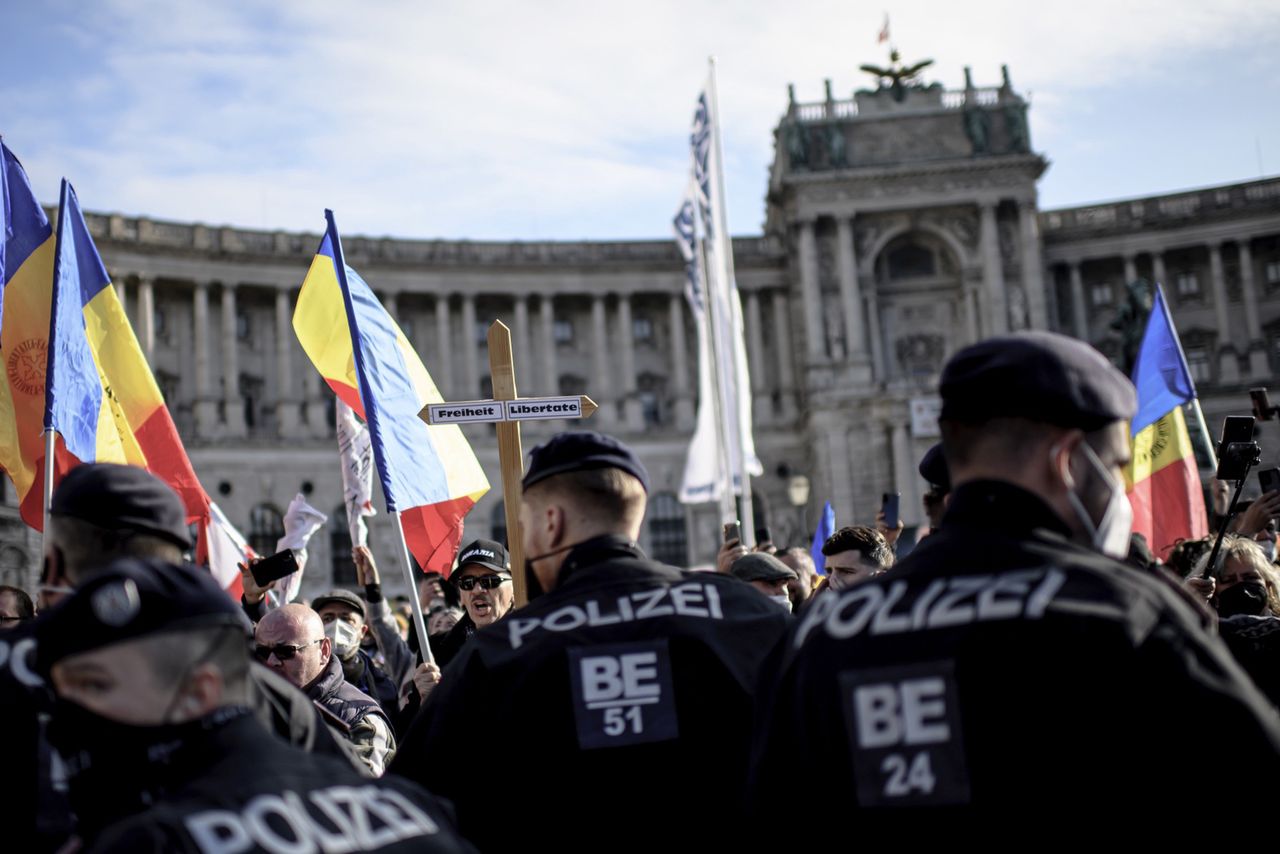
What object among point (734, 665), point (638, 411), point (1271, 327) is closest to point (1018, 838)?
point (734, 665)

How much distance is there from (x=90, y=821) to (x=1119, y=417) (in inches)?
101

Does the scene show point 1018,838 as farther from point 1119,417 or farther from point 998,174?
point 998,174

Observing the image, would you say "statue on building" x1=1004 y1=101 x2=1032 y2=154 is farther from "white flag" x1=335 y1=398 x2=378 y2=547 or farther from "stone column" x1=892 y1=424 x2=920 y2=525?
"white flag" x1=335 y1=398 x2=378 y2=547

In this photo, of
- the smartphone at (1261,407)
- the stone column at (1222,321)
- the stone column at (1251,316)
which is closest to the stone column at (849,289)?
the stone column at (1222,321)

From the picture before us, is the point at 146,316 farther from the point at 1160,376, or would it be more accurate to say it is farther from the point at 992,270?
→ the point at 1160,376

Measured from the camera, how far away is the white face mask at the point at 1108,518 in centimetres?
313

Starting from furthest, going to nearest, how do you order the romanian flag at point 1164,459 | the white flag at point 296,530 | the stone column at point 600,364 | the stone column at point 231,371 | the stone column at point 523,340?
1. the stone column at point 600,364
2. the stone column at point 523,340
3. the stone column at point 231,371
4. the romanian flag at point 1164,459
5. the white flag at point 296,530

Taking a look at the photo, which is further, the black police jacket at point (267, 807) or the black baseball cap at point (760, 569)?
the black baseball cap at point (760, 569)

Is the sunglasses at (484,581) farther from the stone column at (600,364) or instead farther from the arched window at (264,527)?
the stone column at (600,364)

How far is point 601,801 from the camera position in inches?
158

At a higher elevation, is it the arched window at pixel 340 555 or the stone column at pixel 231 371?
the stone column at pixel 231 371

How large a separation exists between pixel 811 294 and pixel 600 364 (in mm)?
9241

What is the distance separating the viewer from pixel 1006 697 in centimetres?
288

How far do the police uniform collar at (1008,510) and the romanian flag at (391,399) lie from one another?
607cm
